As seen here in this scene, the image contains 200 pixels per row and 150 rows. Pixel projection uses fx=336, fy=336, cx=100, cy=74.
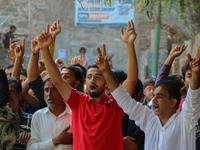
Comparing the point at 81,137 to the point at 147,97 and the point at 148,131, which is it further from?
the point at 147,97

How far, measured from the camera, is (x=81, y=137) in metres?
3.25

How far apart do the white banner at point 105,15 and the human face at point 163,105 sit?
10008 mm

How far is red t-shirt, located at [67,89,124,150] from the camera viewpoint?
322cm

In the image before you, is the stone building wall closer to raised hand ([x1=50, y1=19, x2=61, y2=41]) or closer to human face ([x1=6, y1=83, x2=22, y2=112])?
human face ([x1=6, y1=83, x2=22, y2=112])

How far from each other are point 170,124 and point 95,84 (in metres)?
0.87

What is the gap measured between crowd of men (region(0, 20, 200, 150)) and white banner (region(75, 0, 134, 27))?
9.58 meters

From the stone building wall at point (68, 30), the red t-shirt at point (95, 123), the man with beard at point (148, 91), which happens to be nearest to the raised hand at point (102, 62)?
the red t-shirt at point (95, 123)

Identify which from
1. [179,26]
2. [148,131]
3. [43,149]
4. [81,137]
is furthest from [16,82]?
[179,26]

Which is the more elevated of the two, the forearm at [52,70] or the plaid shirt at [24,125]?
the forearm at [52,70]

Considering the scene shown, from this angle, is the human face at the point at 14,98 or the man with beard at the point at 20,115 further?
the human face at the point at 14,98

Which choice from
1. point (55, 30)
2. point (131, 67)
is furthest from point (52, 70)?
point (131, 67)

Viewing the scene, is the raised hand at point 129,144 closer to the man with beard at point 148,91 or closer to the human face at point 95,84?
the human face at point 95,84

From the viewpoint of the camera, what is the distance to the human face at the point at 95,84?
135 inches

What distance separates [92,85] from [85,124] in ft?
1.39
